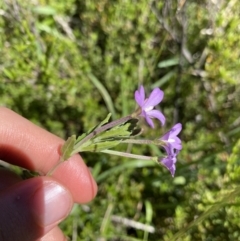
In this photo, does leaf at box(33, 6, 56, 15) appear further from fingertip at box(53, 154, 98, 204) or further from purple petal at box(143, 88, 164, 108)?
purple petal at box(143, 88, 164, 108)

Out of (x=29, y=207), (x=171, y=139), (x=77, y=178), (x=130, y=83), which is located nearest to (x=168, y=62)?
(x=130, y=83)

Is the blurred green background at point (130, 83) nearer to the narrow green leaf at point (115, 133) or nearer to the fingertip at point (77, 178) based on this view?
the fingertip at point (77, 178)

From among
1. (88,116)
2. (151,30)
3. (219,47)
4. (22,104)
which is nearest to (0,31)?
(22,104)

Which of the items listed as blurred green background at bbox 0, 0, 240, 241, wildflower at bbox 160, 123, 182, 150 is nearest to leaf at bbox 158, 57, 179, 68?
blurred green background at bbox 0, 0, 240, 241

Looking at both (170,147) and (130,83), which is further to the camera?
→ (130,83)

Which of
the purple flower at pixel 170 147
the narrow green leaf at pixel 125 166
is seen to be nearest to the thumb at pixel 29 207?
the purple flower at pixel 170 147

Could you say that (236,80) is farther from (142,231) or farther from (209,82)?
(142,231)

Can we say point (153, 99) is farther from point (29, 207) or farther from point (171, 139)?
point (29, 207)
